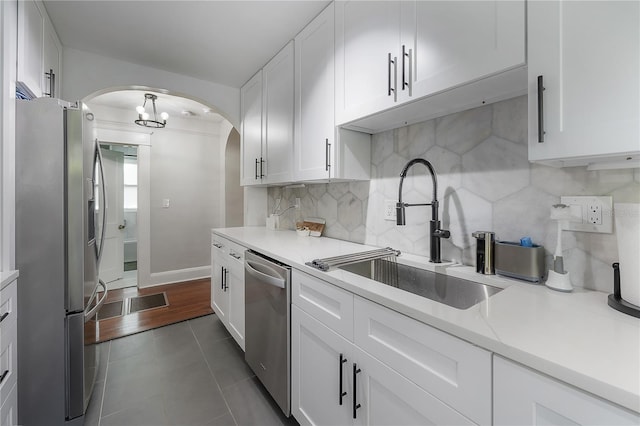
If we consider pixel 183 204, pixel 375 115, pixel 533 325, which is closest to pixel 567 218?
pixel 533 325

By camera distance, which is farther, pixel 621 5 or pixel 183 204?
pixel 183 204

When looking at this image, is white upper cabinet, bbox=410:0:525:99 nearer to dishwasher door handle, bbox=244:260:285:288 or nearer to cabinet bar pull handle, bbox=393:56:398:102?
cabinet bar pull handle, bbox=393:56:398:102

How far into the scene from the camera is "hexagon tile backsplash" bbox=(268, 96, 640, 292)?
0.94 meters

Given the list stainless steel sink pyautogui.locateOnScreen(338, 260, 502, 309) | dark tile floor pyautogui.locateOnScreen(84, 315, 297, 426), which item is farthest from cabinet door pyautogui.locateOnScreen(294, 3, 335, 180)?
dark tile floor pyautogui.locateOnScreen(84, 315, 297, 426)

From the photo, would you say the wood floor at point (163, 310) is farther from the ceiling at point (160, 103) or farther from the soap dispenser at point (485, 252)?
the soap dispenser at point (485, 252)

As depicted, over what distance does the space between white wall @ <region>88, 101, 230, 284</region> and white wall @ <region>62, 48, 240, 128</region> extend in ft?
4.43

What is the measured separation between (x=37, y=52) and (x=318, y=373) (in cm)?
241

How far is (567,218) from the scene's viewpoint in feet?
3.01

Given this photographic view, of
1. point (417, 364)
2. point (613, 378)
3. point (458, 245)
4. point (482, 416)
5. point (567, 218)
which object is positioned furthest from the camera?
point (458, 245)

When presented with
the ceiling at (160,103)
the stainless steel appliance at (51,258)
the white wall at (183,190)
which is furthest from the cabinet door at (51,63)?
the white wall at (183,190)

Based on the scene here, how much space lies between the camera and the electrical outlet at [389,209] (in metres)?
1.65

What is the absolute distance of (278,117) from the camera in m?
2.23

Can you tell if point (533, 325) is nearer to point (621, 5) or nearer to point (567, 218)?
point (567, 218)

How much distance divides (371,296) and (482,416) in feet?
1.33
